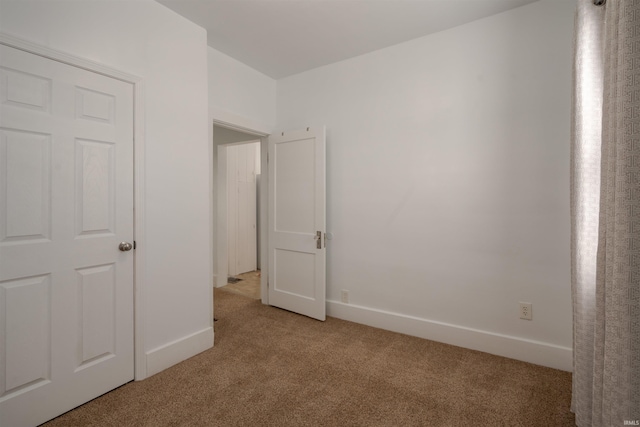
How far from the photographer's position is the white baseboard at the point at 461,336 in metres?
2.28

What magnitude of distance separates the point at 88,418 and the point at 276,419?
1.08 metres

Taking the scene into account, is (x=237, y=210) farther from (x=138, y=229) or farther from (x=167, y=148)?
(x=138, y=229)

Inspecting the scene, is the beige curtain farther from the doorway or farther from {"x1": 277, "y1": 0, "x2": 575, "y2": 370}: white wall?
the doorway

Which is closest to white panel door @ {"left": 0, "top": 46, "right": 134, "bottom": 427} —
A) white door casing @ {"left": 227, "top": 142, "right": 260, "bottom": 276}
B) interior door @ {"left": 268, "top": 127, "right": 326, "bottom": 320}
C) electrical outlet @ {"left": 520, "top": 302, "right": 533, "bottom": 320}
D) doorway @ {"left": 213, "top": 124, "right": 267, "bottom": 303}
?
interior door @ {"left": 268, "top": 127, "right": 326, "bottom": 320}

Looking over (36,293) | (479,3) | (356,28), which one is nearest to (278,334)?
(36,293)

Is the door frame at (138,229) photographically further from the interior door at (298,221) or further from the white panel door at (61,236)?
the interior door at (298,221)

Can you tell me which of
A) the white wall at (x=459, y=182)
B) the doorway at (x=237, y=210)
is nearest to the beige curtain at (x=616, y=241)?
the white wall at (x=459, y=182)

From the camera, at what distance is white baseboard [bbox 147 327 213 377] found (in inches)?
87.4

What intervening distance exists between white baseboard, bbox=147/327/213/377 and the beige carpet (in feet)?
0.19

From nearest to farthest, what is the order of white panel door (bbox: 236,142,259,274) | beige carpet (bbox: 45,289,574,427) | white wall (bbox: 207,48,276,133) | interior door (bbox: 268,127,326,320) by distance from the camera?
beige carpet (bbox: 45,289,574,427)
white wall (bbox: 207,48,276,133)
interior door (bbox: 268,127,326,320)
white panel door (bbox: 236,142,259,274)

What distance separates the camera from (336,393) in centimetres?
199

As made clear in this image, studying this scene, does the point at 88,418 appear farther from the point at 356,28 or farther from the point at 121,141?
the point at 356,28

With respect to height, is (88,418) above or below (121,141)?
below

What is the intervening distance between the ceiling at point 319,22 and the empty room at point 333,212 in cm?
2
